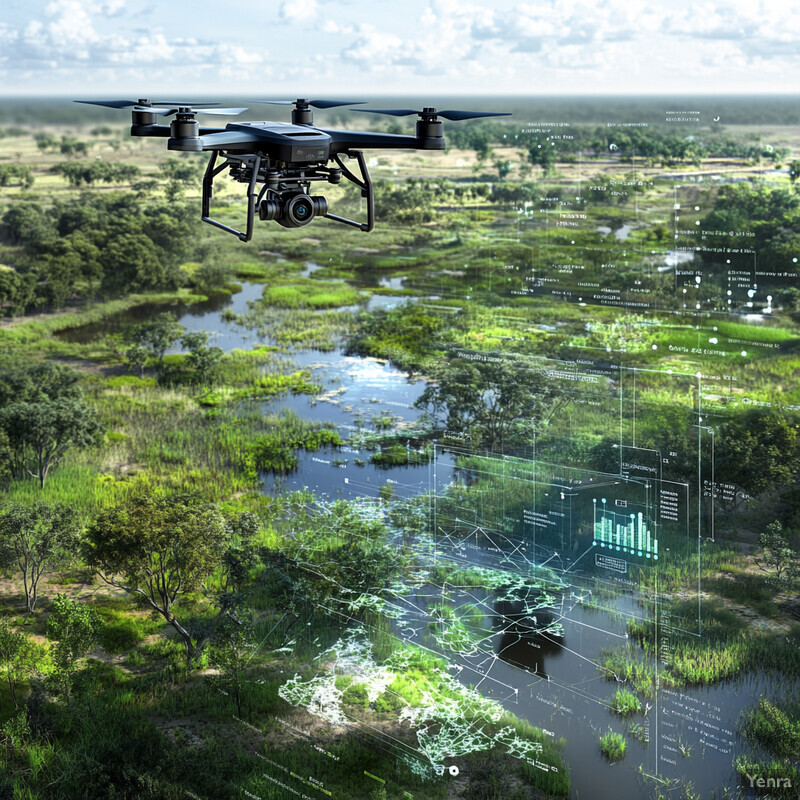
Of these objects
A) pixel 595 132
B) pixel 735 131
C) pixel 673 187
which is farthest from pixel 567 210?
pixel 735 131

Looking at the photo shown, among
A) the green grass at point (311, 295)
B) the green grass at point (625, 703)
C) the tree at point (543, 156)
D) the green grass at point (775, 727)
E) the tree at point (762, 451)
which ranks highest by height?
the tree at point (543, 156)

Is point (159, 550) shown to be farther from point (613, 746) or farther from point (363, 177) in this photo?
point (363, 177)

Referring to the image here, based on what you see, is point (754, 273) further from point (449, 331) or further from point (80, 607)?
point (80, 607)

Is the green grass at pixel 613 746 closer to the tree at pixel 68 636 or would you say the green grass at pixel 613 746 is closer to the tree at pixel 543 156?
the tree at pixel 68 636

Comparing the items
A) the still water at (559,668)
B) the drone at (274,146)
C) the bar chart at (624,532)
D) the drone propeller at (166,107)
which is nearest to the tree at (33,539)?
the still water at (559,668)

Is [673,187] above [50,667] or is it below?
above

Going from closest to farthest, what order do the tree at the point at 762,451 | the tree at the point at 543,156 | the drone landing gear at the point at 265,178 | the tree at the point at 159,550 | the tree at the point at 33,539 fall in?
1. the drone landing gear at the point at 265,178
2. the tree at the point at 762,451
3. the tree at the point at 159,550
4. the tree at the point at 33,539
5. the tree at the point at 543,156
